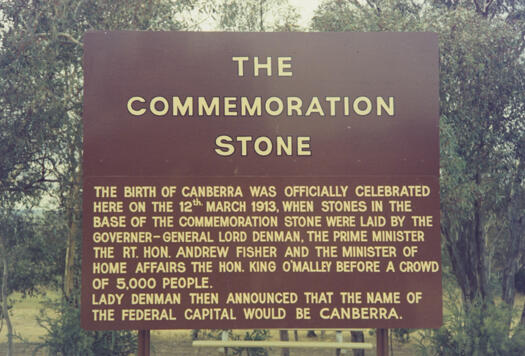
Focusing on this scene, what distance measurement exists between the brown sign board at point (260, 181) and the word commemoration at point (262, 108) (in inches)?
0.6

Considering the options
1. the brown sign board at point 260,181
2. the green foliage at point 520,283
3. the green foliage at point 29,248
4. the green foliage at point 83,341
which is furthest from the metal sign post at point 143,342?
the green foliage at point 520,283

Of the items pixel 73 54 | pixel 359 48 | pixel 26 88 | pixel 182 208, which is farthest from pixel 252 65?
pixel 73 54

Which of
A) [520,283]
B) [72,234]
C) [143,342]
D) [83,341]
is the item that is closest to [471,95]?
[143,342]

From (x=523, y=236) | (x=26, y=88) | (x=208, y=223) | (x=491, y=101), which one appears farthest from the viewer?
(x=523, y=236)

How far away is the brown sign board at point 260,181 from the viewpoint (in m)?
5.64

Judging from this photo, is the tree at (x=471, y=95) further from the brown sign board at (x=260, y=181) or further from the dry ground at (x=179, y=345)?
the dry ground at (x=179, y=345)

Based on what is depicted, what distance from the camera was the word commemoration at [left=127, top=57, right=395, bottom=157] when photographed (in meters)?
5.83

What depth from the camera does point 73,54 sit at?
12.2 meters

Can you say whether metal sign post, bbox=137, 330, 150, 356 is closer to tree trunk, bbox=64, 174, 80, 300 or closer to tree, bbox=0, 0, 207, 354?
tree, bbox=0, 0, 207, 354

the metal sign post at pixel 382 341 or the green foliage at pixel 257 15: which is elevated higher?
the green foliage at pixel 257 15

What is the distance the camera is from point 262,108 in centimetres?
589

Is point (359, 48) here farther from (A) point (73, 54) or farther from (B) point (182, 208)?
(A) point (73, 54)

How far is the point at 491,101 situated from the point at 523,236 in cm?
471

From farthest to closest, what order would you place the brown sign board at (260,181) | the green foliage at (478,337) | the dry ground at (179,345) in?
the dry ground at (179,345)
the green foliage at (478,337)
the brown sign board at (260,181)
